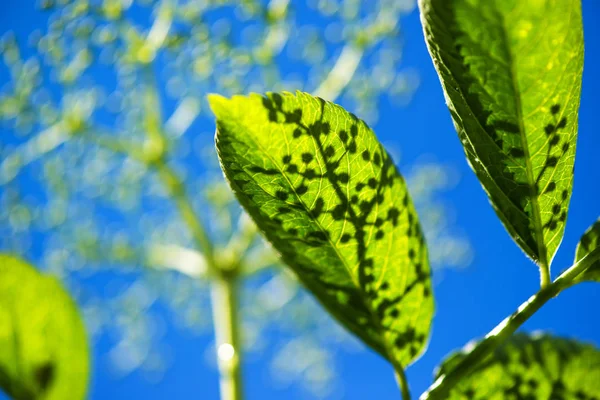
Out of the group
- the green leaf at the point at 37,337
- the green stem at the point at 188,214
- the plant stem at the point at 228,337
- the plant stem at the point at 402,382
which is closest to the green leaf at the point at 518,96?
the plant stem at the point at 402,382

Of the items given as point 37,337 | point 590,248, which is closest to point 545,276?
point 590,248

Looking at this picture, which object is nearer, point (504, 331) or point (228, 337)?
point (504, 331)

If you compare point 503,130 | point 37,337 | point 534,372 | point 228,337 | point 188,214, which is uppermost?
point 188,214

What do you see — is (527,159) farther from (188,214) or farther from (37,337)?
(188,214)

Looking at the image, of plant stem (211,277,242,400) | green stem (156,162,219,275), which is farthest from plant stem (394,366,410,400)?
green stem (156,162,219,275)

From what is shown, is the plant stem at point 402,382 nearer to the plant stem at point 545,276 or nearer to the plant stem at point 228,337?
the plant stem at point 545,276
